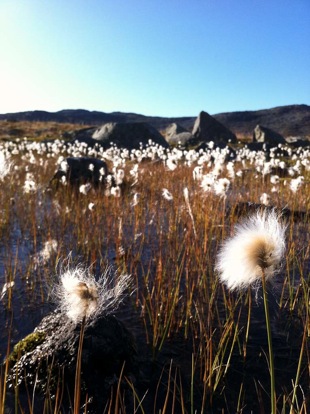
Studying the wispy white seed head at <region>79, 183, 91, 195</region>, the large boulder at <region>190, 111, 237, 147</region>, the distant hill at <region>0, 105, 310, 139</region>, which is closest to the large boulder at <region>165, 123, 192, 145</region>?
the large boulder at <region>190, 111, 237, 147</region>

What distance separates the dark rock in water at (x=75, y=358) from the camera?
1810 mm

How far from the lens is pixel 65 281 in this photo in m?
1.25

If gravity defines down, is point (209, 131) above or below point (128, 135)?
above

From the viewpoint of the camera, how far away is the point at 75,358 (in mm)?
1822

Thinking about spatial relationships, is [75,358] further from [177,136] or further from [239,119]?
[239,119]

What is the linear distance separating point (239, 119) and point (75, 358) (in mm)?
64065

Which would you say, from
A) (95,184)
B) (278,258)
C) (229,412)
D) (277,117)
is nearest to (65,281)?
(278,258)

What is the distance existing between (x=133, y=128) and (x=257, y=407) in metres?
21.1

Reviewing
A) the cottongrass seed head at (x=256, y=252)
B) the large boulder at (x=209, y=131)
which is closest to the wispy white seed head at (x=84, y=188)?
the cottongrass seed head at (x=256, y=252)

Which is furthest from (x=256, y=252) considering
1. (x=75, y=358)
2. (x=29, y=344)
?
(x=29, y=344)

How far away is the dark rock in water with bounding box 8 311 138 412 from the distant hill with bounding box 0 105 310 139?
48.0 meters

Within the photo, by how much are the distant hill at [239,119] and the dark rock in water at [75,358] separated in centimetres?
4803

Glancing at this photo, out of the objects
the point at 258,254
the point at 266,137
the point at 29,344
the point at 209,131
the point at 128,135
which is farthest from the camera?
the point at 209,131

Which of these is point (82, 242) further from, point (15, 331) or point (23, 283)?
point (15, 331)
